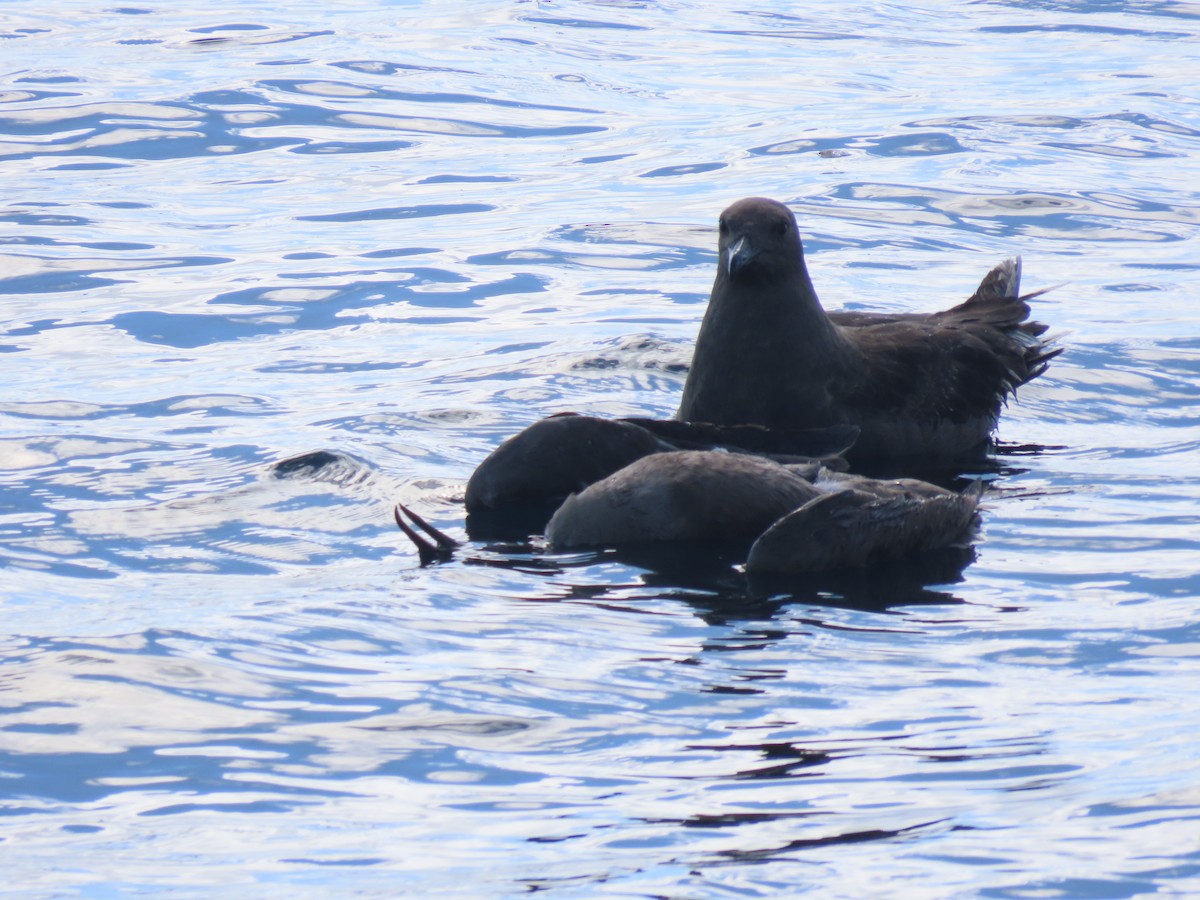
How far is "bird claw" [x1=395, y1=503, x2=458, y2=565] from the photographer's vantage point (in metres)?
7.69

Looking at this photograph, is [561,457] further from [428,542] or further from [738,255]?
[738,255]

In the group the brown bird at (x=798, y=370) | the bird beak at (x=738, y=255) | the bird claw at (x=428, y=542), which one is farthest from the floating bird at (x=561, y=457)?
the bird beak at (x=738, y=255)

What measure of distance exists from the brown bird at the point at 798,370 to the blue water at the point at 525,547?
45cm

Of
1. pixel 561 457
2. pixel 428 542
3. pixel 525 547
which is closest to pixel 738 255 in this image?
pixel 561 457

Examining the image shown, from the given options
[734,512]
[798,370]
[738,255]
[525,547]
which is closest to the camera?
[734,512]

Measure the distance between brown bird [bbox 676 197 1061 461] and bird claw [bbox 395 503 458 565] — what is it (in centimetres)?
219

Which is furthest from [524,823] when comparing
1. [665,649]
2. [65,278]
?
[65,278]

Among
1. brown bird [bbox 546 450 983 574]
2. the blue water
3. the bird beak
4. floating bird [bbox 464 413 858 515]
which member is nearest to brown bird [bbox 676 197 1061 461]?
the bird beak

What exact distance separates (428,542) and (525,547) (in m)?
0.39

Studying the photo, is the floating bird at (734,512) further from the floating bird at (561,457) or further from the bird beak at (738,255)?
the bird beak at (738,255)

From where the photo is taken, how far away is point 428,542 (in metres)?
7.86

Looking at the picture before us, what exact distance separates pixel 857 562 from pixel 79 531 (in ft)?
10.5

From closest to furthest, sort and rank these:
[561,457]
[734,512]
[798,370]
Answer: [734,512]
[561,457]
[798,370]

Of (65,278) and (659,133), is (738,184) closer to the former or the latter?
(659,133)
